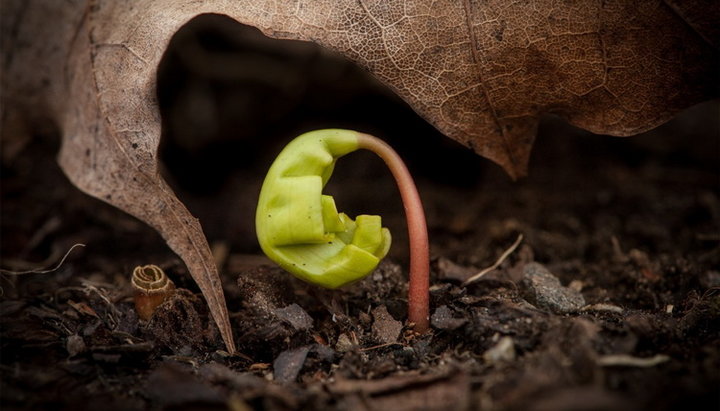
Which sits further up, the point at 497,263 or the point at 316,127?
the point at 316,127

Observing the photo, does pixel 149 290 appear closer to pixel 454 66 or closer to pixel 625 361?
pixel 454 66

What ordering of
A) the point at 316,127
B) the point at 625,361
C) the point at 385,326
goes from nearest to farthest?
the point at 625,361
the point at 385,326
the point at 316,127

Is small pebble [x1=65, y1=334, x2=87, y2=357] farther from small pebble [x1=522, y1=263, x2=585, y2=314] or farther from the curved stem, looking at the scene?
small pebble [x1=522, y1=263, x2=585, y2=314]

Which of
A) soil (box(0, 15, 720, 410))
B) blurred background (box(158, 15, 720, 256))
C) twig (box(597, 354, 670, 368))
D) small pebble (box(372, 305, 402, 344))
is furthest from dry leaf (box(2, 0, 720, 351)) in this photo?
blurred background (box(158, 15, 720, 256))

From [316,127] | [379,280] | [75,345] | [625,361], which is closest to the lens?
[625,361]

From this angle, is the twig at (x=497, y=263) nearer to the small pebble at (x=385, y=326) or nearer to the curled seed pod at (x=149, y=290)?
the small pebble at (x=385, y=326)

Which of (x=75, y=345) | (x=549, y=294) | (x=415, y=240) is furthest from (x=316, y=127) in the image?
(x=75, y=345)

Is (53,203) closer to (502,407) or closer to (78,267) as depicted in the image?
(78,267)

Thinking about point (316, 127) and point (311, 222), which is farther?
point (316, 127)
